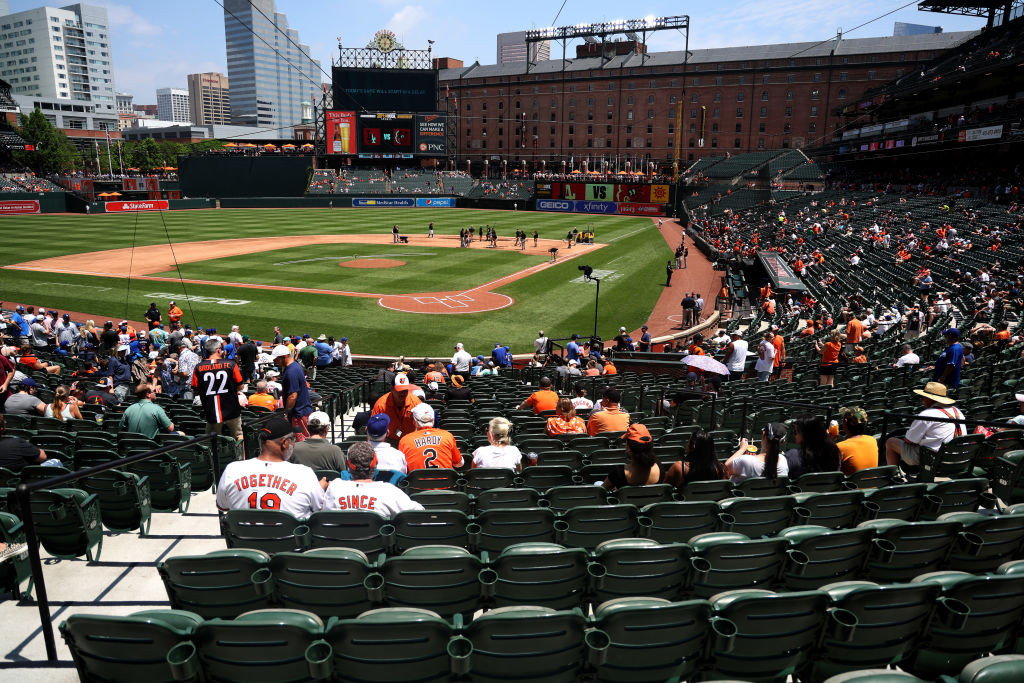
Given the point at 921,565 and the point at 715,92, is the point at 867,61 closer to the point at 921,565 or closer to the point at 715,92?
the point at 715,92

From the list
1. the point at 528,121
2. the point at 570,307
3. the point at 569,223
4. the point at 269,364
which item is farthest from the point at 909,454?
the point at 528,121

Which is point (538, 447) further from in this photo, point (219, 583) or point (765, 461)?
point (219, 583)

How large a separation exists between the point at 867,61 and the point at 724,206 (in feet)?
161

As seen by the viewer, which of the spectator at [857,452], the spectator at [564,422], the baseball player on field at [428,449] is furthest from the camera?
the spectator at [564,422]

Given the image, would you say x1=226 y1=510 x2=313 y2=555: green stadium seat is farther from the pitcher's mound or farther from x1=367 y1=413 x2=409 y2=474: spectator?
the pitcher's mound

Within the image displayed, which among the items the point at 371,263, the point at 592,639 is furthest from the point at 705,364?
the point at 371,263

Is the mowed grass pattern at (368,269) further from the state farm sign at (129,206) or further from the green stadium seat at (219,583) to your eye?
the state farm sign at (129,206)

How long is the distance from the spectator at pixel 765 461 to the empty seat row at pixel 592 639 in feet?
8.14

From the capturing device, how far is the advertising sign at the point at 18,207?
209 feet

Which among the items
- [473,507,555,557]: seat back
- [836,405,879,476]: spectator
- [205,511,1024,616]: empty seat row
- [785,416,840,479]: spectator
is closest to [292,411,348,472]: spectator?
[473,507,555,557]: seat back

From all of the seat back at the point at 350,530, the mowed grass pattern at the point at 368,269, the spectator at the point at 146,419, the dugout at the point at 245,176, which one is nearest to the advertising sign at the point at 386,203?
the dugout at the point at 245,176

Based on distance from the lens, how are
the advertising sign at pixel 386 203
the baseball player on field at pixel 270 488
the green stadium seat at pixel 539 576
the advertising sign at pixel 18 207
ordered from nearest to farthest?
the green stadium seat at pixel 539 576, the baseball player on field at pixel 270 488, the advertising sign at pixel 18 207, the advertising sign at pixel 386 203

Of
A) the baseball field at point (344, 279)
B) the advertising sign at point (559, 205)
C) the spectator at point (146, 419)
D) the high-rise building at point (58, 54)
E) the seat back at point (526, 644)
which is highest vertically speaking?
the high-rise building at point (58, 54)

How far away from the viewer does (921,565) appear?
4.31m
